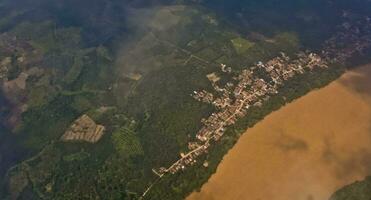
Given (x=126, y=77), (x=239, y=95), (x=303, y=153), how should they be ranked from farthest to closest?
(x=126, y=77), (x=239, y=95), (x=303, y=153)

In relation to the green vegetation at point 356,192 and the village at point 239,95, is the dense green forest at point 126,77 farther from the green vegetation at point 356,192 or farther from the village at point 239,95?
the green vegetation at point 356,192

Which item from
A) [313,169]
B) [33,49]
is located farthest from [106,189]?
[33,49]

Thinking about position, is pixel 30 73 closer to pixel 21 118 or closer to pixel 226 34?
pixel 21 118

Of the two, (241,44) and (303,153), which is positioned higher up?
(303,153)

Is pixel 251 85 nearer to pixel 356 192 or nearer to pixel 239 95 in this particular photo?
pixel 239 95

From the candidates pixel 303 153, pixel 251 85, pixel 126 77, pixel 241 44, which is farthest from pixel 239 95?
pixel 126 77

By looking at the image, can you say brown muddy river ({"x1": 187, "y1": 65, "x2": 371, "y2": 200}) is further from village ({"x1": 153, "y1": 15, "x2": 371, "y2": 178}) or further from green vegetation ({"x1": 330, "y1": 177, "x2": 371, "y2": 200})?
village ({"x1": 153, "y1": 15, "x2": 371, "y2": 178})
